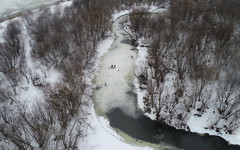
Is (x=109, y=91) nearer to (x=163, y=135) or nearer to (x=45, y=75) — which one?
(x=163, y=135)

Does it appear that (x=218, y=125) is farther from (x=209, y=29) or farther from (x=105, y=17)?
(x=105, y=17)

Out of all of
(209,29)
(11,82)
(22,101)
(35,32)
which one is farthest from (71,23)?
(209,29)

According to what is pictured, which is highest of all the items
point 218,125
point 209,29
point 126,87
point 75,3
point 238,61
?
point 75,3

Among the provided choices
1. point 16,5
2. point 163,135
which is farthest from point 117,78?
point 16,5

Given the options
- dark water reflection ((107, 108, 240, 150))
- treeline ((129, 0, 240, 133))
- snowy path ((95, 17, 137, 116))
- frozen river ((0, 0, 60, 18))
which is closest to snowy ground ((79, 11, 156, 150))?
snowy path ((95, 17, 137, 116))

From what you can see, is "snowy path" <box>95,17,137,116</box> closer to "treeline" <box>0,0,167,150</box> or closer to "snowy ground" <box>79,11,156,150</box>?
"snowy ground" <box>79,11,156,150</box>

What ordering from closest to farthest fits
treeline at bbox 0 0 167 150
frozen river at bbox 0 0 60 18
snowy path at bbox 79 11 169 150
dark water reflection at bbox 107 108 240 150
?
treeline at bbox 0 0 167 150, snowy path at bbox 79 11 169 150, dark water reflection at bbox 107 108 240 150, frozen river at bbox 0 0 60 18

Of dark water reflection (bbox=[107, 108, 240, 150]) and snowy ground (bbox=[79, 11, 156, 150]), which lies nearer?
snowy ground (bbox=[79, 11, 156, 150])
